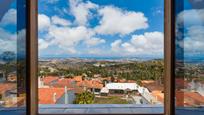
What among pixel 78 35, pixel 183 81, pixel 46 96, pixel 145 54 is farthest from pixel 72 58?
pixel 183 81

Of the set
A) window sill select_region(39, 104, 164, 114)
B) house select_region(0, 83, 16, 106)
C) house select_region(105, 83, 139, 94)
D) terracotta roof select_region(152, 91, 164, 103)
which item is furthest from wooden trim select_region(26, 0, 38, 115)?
terracotta roof select_region(152, 91, 164, 103)

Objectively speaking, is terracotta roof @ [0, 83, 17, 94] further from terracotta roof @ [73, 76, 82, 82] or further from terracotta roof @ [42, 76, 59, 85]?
terracotta roof @ [73, 76, 82, 82]

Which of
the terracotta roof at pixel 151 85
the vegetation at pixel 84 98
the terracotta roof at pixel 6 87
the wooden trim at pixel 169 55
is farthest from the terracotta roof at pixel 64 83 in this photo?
the wooden trim at pixel 169 55

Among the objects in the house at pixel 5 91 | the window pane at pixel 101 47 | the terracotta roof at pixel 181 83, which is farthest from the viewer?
the window pane at pixel 101 47

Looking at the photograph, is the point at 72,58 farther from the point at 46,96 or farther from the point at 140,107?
the point at 140,107

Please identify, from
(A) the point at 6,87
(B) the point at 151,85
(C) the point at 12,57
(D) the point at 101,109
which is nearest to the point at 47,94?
(D) the point at 101,109

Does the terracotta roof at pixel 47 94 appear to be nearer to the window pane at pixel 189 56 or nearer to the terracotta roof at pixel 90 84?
the terracotta roof at pixel 90 84

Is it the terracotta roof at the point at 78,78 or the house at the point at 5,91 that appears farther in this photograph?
the terracotta roof at the point at 78,78
